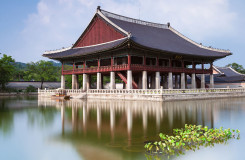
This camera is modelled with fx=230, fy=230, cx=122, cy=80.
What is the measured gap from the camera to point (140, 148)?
9.73 meters

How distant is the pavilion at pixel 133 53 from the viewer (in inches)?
1596

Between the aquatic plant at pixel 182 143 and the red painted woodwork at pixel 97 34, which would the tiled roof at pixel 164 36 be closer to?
the red painted woodwork at pixel 97 34

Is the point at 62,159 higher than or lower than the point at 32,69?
lower

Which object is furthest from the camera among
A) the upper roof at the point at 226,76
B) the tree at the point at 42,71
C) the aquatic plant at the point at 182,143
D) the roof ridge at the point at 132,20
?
the tree at the point at 42,71

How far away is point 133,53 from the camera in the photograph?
40.2 m

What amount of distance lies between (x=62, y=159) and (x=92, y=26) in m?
45.1

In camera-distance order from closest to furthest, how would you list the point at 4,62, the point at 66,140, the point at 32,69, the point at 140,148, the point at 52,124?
1. the point at 140,148
2. the point at 66,140
3. the point at 52,124
4. the point at 4,62
5. the point at 32,69

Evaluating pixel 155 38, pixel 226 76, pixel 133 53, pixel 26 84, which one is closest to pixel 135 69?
pixel 133 53

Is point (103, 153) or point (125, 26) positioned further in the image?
point (125, 26)

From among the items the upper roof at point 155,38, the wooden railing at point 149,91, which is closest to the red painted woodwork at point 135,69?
the upper roof at point 155,38

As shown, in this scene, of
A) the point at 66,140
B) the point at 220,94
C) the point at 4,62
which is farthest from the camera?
the point at 4,62

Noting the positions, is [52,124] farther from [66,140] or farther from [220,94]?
[220,94]

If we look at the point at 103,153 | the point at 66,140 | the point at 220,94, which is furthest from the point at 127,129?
the point at 220,94

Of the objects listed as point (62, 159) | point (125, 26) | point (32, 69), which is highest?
point (125, 26)
